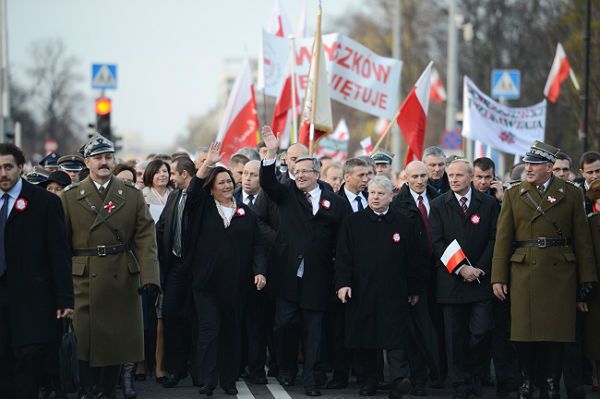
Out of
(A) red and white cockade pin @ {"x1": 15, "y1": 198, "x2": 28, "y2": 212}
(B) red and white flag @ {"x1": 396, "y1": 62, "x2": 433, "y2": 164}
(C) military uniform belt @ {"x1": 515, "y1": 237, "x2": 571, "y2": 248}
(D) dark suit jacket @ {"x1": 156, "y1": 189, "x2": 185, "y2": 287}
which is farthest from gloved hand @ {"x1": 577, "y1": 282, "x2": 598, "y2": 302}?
(B) red and white flag @ {"x1": 396, "y1": 62, "x2": 433, "y2": 164}

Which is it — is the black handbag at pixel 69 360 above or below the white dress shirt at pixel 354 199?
below

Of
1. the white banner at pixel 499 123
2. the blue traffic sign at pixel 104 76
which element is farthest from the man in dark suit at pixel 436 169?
the blue traffic sign at pixel 104 76

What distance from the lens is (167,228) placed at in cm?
1236

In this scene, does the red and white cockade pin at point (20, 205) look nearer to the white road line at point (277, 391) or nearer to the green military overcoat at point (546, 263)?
the white road line at point (277, 391)

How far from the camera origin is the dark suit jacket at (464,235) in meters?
11.5

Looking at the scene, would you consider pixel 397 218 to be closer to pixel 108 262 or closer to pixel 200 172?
pixel 200 172

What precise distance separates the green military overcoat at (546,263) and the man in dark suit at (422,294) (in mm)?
1006

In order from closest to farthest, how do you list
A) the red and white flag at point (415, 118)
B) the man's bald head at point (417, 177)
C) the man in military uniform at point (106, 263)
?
1. the man in military uniform at point (106, 263)
2. the man's bald head at point (417, 177)
3. the red and white flag at point (415, 118)

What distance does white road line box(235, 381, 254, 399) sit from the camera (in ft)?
37.5

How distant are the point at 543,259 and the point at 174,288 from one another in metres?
3.65

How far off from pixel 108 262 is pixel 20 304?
1.50m

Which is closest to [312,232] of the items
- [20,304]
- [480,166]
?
[480,166]

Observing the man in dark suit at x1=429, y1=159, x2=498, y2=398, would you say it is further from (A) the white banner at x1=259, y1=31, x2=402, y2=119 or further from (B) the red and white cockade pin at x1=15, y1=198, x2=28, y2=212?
(A) the white banner at x1=259, y1=31, x2=402, y2=119

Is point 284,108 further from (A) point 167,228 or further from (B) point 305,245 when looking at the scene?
(B) point 305,245
